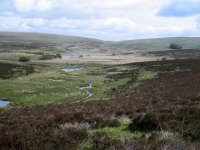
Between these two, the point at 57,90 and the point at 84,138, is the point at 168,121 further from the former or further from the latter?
the point at 57,90

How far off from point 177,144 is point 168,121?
4.02 m

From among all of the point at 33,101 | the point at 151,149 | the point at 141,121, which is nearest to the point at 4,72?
the point at 33,101

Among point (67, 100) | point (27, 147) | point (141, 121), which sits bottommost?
point (67, 100)

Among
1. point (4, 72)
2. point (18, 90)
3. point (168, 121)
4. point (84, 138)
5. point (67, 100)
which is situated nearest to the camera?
point (84, 138)

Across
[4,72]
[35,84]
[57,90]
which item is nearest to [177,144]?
[57,90]

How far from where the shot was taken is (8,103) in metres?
30.7

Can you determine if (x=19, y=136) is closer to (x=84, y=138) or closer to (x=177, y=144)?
(x=84, y=138)

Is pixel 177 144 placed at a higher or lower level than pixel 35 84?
higher

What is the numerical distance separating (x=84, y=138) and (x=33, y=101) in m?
25.8

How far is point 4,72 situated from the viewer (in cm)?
5431

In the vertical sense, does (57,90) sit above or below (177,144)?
below

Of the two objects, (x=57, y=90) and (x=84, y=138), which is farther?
(x=57, y=90)

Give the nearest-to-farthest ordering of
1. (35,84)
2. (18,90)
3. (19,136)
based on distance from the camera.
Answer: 1. (19,136)
2. (18,90)
3. (35,84)

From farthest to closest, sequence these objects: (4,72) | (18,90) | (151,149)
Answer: (4,72)
(18,90)
(151,149)
